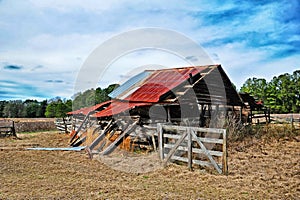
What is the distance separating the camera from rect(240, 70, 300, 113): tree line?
67.0 meters

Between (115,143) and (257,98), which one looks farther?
(257,98)

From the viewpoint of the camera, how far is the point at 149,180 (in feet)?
24.7

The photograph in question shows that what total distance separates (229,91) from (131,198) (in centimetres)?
1446

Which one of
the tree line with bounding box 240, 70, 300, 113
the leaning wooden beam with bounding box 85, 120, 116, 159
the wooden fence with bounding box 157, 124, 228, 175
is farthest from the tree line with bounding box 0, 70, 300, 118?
the wooden fence with bounding box 157, 124, 228, 175

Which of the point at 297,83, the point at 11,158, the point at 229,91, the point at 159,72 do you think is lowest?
the point at 11,158

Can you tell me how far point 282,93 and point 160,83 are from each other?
61964mm

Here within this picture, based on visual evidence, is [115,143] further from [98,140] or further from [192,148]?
[192,148]

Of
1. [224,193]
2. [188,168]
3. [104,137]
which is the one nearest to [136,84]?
[104,137]

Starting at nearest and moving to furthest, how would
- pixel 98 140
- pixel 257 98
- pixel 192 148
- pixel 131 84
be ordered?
pixel 192 148
pixel 98 140
pixel 131 84
pixel 257 98

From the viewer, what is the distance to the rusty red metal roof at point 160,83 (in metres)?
14.1

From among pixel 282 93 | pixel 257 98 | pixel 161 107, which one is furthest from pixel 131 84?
pixel 282 93

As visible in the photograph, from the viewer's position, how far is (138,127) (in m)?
12.8

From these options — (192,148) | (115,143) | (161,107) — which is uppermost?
(161,107)

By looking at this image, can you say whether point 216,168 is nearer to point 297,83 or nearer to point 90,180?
point 90,180
